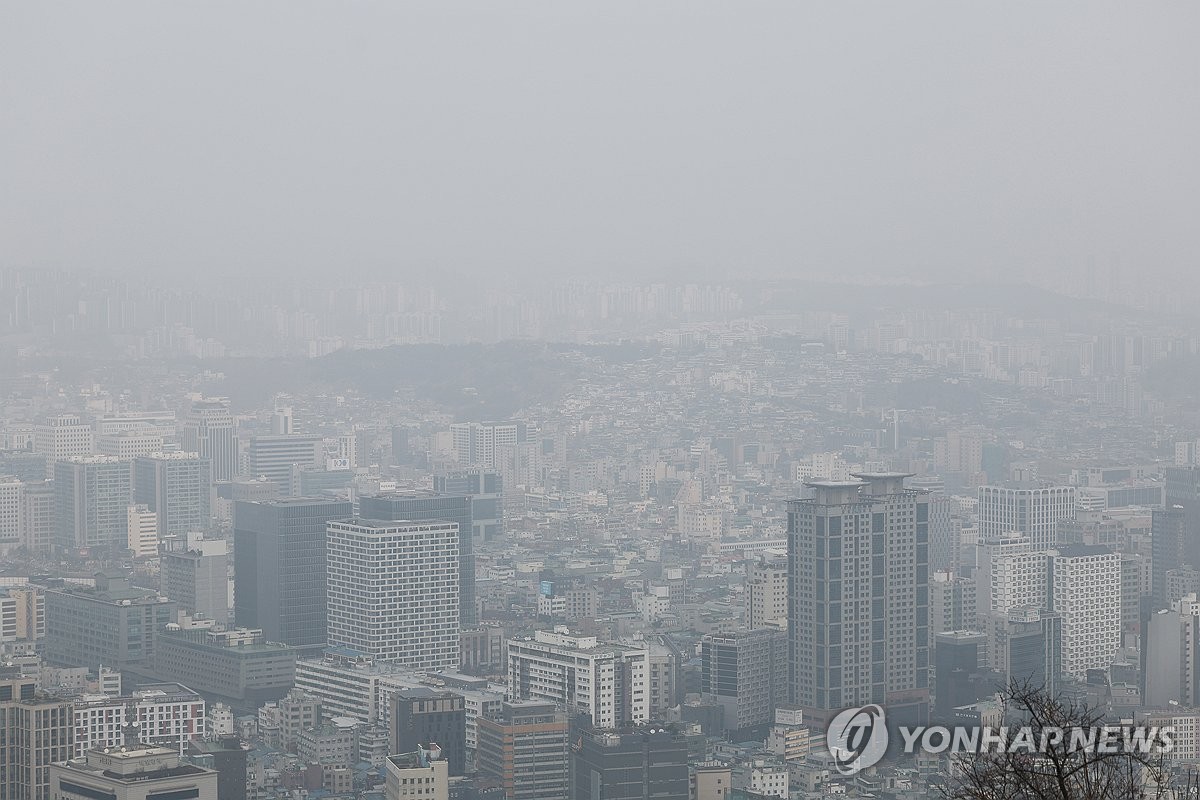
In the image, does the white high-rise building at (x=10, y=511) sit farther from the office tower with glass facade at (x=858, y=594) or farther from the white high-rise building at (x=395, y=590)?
the office tower with glass facade at (x=858, y=594)

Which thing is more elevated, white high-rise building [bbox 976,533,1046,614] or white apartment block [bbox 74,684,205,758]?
white high-rise building [bbox 976,533,1046,614]

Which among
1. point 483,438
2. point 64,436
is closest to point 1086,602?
point 483,438

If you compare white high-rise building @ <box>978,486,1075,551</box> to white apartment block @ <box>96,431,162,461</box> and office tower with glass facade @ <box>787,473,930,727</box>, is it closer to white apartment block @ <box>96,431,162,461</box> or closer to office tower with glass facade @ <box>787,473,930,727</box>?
office tower with glass facade @ <box>787,473,930,727</box>

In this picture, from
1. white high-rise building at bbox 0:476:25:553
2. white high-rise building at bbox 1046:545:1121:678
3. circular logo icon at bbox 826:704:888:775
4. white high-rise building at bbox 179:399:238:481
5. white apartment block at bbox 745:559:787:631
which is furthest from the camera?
white high-rise building at bbox 179:399:238:481

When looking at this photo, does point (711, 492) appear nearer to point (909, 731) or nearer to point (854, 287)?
point (854, 287)

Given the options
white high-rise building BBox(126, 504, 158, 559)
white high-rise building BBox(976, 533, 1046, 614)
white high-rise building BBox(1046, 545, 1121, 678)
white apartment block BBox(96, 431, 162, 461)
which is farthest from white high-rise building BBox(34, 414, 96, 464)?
white high-rise building BBox(1046, 545, 1121, 678)
